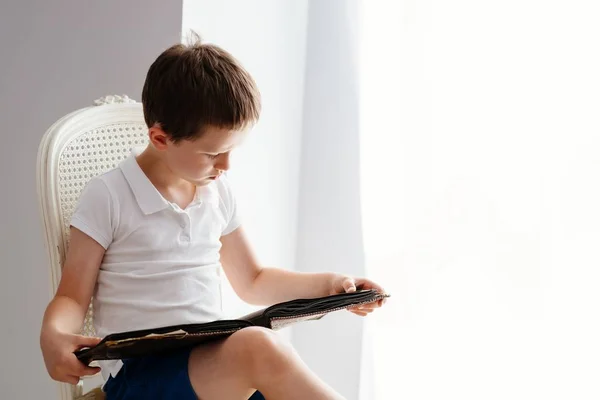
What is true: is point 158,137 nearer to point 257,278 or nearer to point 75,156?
point 75,156

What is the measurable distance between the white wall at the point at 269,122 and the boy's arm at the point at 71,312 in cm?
58

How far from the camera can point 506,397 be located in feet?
5.86

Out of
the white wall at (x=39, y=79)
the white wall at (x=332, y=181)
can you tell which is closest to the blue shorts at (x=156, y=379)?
the white wall at (x=39, y=79)

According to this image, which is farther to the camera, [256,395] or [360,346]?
[360,346]

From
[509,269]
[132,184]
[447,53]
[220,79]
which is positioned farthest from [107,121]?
[509,269]

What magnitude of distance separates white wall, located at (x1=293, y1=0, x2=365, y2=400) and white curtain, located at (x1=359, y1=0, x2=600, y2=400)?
0.07m

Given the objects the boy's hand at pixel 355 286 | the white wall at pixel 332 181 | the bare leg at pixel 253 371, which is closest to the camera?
the bare leg at pixel 253 371

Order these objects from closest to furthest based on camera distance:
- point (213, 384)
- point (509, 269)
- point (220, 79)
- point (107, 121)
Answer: point (213, 384), point (220, 79), point (107, 121), point (509, 269)

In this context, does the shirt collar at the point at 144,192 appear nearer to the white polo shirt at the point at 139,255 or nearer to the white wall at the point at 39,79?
the white polo shirt at the point at 139,255

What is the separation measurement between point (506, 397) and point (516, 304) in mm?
204

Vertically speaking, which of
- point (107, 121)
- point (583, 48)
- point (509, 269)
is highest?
point (583, 48)

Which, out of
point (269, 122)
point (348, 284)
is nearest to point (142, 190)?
point (348, 284)

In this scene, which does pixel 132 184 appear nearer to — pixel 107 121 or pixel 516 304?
pixel 107 121

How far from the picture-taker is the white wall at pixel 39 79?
5.65 ft
